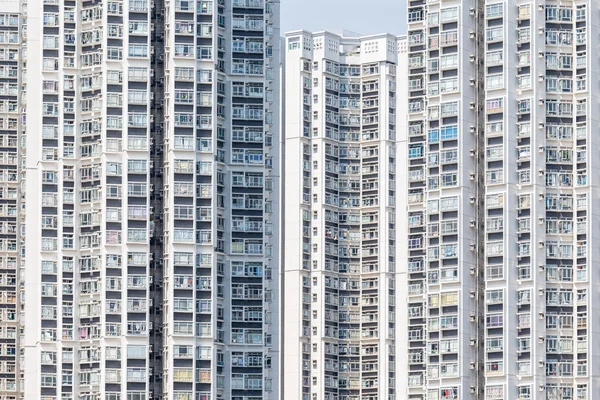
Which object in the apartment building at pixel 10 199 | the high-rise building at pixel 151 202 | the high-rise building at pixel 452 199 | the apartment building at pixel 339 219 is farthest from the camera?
the apartment building at pixel 339 219

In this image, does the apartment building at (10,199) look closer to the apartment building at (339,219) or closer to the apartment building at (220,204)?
the apartment building at (220,204)

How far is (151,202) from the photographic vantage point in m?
124

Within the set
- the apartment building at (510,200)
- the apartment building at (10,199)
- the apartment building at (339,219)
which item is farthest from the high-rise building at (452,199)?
the apartment building at (339,219)

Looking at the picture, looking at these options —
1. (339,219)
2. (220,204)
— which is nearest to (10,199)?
(220,204)

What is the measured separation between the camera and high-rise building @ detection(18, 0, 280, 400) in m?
122

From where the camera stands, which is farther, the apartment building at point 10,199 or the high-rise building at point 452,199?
the apartment building at point 10,199

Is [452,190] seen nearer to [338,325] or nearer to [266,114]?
[266,114]

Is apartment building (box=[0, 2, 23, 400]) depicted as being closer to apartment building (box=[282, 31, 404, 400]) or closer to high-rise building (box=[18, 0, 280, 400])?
high-rise building (box=[18, 0, 280, 400])

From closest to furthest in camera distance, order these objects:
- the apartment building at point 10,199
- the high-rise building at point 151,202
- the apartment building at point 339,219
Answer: the high-rise building at point 151,202 < the apartment building at point 10,199 < the apartment building at point 339,219

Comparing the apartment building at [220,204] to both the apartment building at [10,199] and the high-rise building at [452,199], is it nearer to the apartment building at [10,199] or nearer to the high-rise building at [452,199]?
the high-rise building at [452,199]

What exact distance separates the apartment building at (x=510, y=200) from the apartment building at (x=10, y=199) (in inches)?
1329

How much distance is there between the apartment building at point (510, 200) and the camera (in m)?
126

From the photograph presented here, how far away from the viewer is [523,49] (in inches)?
5098

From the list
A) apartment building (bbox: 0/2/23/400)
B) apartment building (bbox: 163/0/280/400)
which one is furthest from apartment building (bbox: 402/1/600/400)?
apartment building (bbox: 0/2/23/400)
